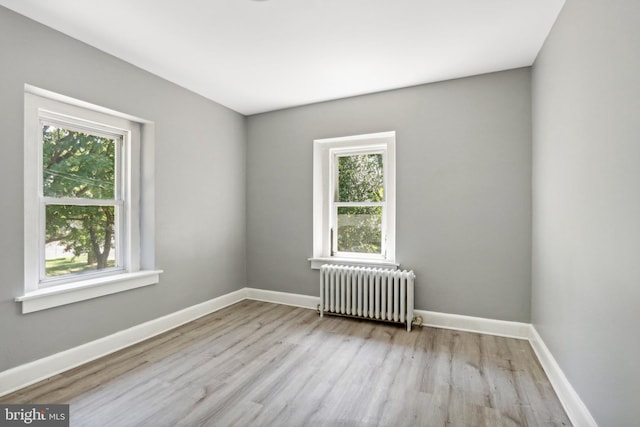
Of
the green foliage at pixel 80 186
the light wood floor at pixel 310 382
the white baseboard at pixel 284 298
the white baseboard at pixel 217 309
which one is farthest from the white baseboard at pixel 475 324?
the green foliage at pixel 80 186

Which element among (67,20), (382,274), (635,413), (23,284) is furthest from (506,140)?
(23,284)

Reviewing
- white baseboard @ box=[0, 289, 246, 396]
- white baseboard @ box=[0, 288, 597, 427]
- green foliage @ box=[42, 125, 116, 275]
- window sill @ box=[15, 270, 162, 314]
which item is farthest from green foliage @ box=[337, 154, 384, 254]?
green foliage @ box=[42, 125, 116, 275]

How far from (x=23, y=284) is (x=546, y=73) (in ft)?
13.8

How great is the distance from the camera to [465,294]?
3064mm

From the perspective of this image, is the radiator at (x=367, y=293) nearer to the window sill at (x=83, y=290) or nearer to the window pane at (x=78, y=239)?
the window sill at (x=83, y=290)

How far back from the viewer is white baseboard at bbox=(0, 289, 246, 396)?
2.02 metres

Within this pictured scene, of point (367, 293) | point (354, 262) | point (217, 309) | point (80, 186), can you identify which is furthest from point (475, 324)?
point (80, 186)

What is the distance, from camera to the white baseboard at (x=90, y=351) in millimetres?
2023

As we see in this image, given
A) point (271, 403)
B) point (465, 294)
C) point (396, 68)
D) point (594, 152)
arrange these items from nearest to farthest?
point (594, 152), point (271, 403), point (396, 68), point (465, 294)

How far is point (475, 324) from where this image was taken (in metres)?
3.02

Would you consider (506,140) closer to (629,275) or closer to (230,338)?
(629,275)

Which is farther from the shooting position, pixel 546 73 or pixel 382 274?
pixel 382 274

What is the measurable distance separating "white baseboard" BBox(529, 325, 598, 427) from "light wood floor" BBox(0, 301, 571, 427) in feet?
0.18

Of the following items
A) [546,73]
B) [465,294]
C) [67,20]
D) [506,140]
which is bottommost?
[465,294]
